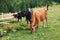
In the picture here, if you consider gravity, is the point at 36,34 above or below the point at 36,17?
below

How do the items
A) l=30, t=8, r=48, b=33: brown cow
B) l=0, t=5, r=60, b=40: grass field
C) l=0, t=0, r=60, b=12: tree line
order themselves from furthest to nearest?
l=0, t=0, r=60, b=12: tree line, l=30, t=8, r=48, b=33: brown cow, l=0, t=5, r=60, b=40: grass field

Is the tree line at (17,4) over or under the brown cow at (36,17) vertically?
under

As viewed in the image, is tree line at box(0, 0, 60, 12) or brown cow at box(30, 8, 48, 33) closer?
brown cow at box(30, 8, 48, 33)

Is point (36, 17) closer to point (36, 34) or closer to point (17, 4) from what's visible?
point (36, 34)

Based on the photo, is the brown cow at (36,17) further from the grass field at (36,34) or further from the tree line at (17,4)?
the tree line at (17,4)

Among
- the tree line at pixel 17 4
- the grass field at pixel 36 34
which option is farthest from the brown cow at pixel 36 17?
the tree line at pixel 17 4

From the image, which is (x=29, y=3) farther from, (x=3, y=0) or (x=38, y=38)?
(x=38, y=38)

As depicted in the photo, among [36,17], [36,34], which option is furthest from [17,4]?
[36,34]

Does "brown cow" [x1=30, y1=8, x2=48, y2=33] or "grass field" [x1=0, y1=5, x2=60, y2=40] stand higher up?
"brown cow" [x1=30, y1=8, x2=48, y2=33]

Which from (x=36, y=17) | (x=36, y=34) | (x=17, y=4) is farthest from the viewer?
(x=17, y=4)

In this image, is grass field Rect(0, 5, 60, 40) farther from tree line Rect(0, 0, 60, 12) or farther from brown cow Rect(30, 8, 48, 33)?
tree line Rect(0, 0, 60, 12)

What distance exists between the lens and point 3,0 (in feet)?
54.4

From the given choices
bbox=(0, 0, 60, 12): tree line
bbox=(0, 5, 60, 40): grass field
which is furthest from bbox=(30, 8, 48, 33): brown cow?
bbox=(0, 0, 60, 12): tree line

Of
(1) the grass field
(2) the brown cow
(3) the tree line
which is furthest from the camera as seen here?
(3) the tree line
